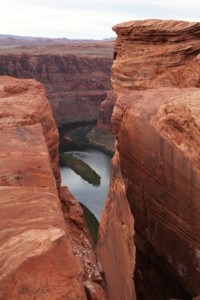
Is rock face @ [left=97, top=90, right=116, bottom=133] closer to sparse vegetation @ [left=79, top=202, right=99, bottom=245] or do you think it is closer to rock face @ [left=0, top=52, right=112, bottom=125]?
rock face @ [left=0, top=52, right=112, bottom=125]

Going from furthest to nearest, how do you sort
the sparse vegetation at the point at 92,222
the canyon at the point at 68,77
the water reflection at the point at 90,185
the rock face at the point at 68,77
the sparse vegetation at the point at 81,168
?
1. the rock face at the point at 68,77
2. the canyon at the point at 68,77
3. the sparse vegetation at the point at 81,168
4. the water reflection at the point at 90,185
5. the sparse vegetation at the point at 92,222

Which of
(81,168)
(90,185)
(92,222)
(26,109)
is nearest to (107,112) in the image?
(81,168)

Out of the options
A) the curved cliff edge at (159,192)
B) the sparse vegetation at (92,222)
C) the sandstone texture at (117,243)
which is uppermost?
the curved cliff edge at (159,192)

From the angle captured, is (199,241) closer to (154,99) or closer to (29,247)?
(154,99)

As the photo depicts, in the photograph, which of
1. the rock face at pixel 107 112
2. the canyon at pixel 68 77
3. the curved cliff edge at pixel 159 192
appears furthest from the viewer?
the canyon at pixel 68 77

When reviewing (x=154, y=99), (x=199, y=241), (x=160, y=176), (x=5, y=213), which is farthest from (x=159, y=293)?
(x=5, y=213)

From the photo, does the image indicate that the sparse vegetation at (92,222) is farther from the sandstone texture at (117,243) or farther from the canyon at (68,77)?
the canyon at (68,77)

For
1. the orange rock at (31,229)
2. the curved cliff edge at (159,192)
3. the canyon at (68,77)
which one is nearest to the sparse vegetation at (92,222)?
the curved cliff edge at (159,192)

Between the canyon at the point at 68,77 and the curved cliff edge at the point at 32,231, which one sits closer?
the curved cliff edge at the point at 32,231

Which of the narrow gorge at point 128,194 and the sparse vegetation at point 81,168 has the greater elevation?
the narrow gorge at point 128,194
